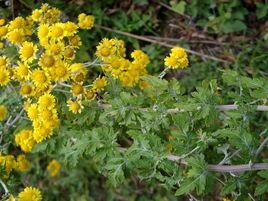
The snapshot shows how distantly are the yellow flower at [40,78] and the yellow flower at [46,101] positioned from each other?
0.07 meters

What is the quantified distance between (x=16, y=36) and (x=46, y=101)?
0.52 meters

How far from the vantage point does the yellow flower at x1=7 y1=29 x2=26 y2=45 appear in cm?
214

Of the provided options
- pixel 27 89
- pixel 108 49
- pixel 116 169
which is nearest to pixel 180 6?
pixel 108 49

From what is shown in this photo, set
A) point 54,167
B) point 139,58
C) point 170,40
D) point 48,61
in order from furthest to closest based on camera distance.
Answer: point 170,40
point 54,167
point 139,58
point 48,61

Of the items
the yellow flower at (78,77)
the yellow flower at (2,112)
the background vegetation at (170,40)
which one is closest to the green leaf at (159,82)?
the yellow flower at (78,77)

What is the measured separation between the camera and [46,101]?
1.96 metres

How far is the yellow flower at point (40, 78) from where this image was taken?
6.37 feet

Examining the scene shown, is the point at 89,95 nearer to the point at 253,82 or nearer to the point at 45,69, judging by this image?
the point at 45,69

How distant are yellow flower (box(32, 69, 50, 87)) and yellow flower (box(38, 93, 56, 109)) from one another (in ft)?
0.23

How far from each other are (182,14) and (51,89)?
2230 millimetres

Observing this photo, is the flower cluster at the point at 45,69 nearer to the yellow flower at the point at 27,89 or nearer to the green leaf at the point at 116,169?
the yellow flower at the point at 27,89

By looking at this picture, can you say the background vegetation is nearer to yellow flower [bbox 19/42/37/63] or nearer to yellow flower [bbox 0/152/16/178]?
yellow flower [bbox 0/152/16/178]

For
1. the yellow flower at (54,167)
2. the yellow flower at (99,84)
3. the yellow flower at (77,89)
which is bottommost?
the yellow flower at (54,167)

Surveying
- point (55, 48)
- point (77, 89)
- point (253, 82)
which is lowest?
point (253, 82)
